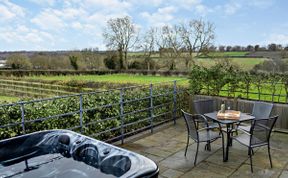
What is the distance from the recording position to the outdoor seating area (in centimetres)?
326

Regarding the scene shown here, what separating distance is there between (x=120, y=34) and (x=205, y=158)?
20.8 meters

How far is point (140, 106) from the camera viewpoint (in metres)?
5.45

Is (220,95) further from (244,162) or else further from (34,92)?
(34,92)

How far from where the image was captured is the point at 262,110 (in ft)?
13.5

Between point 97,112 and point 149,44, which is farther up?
point 149,44

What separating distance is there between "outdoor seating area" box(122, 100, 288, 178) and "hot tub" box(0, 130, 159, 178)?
0.78 metres

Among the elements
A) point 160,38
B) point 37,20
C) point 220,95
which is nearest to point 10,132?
point 220,95

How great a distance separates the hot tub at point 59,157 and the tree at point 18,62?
20.1 metres

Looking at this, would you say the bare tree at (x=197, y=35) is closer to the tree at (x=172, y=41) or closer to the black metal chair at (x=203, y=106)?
the tree at (x=172, y=41)

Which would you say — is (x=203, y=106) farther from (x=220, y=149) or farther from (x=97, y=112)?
(x=97, y=112)

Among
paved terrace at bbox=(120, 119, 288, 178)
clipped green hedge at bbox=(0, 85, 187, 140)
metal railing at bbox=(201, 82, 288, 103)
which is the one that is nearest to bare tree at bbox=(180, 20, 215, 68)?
metal railing at bbox=(201, 82, 288, 103)

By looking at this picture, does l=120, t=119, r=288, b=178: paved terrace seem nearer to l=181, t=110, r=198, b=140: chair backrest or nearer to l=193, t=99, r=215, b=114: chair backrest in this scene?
l=181, t=110, r=198, b=140: chair backrest

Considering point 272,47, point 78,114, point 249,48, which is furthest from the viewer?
point 249,48

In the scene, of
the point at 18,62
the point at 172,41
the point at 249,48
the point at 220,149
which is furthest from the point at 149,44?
the point at 220,149
